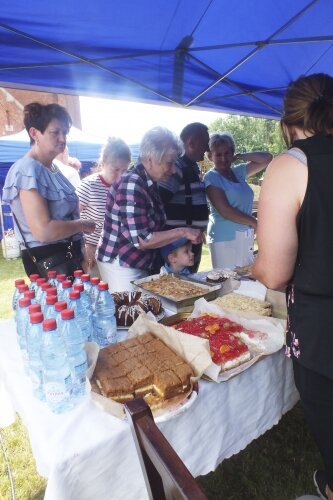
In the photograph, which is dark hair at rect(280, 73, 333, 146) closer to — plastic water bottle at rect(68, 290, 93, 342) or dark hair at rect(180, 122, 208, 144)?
plastic water bottle at rect(68, 290, 93, 342)

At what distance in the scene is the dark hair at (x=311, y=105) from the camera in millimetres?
1102

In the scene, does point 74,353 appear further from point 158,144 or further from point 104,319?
point 158,144

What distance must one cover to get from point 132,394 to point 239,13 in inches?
98.6

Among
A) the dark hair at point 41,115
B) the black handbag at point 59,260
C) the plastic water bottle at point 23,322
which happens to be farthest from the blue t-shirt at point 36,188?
the plastic water bottle at point 23,322

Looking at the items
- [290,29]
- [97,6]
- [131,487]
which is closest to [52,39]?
[97,6]

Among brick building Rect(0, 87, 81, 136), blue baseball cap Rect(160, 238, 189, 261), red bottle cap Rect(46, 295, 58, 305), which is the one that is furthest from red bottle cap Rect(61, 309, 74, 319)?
brick building Rect(0, 87, 81, 136)

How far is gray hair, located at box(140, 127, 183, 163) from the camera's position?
6.86ft

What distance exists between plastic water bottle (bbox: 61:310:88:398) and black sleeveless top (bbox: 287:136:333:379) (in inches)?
28.7

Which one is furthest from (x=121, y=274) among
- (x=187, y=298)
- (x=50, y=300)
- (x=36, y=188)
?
(x=50, y=300)

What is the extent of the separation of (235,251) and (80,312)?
2.16 metres

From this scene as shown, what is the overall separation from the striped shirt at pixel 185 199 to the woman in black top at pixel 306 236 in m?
1.63

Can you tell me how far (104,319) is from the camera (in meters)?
1.41

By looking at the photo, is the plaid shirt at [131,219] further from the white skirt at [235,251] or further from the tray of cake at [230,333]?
the white skirt at [235,251]

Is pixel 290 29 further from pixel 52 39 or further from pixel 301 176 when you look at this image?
pixel 301 176
